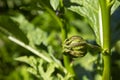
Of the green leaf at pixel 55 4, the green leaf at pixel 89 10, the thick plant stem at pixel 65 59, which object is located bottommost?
the thick plant stem at pixel 65 59

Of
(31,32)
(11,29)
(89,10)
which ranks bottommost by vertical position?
(31,32)

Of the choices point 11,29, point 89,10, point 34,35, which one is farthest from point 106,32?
point 34,35

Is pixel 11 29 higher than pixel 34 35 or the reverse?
higher

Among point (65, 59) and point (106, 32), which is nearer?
point (106, 32)

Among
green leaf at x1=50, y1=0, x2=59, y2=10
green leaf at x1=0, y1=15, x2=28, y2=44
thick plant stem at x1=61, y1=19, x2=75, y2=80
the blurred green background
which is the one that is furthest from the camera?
the blurred green background

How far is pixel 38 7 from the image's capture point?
157 cm

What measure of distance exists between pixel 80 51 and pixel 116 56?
1.36 m

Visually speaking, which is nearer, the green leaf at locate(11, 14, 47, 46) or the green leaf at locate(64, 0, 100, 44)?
the green leaf at locate(64, 0, 100, 44)

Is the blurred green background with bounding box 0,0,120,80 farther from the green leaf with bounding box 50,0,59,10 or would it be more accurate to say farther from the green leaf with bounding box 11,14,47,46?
the green leaf with bounding box 50,0,59,10

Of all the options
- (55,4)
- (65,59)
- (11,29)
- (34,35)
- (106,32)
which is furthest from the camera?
(34,35)

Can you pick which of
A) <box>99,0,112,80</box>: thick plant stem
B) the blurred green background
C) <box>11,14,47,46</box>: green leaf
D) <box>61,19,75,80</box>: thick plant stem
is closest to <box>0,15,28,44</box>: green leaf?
<box>11,14,47,46</box>: green leaf

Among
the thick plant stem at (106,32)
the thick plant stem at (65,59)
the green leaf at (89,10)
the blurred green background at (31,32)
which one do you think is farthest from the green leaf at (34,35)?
the thick plant stem at (106,32)

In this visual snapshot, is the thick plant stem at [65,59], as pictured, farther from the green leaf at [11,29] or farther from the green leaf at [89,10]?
the green leaf at [11,29]

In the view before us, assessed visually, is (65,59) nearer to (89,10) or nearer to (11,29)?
(89,10)
